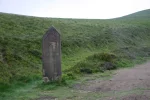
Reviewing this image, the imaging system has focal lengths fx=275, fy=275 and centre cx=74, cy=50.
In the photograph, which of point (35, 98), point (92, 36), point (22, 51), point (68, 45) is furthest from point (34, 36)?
point (35, 98)

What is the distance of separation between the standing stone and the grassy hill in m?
1.45

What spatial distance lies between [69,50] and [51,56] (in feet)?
36.9

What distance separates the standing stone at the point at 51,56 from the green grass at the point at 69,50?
2.29ft

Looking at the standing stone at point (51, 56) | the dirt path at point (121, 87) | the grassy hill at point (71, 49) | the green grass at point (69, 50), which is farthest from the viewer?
the grassy hill at point (71, 49)

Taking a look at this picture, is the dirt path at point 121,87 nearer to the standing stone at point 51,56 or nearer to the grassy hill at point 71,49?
the standing stone at point 51,56

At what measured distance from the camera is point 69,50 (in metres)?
24.2

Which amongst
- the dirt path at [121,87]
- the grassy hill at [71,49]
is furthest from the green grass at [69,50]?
the dirt path at [121,87]

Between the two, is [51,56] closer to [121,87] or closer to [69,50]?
[121,87]

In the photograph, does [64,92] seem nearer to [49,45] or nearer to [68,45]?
[49,45]

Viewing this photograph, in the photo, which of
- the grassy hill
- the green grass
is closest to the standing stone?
the green grass

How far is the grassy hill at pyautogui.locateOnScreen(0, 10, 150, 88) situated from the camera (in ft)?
52.2

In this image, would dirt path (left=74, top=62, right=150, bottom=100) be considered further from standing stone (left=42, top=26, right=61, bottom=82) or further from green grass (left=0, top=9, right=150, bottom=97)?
green grass (left=0, top=9, right=150, bottom=97)

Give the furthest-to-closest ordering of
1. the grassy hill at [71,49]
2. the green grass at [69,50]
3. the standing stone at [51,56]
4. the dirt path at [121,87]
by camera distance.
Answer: the grassy hill at [71,49], the green grass at [69,50], the standing stone at [51,56], the dirt path at [121,87]

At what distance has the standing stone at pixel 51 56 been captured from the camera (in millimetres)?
12938
